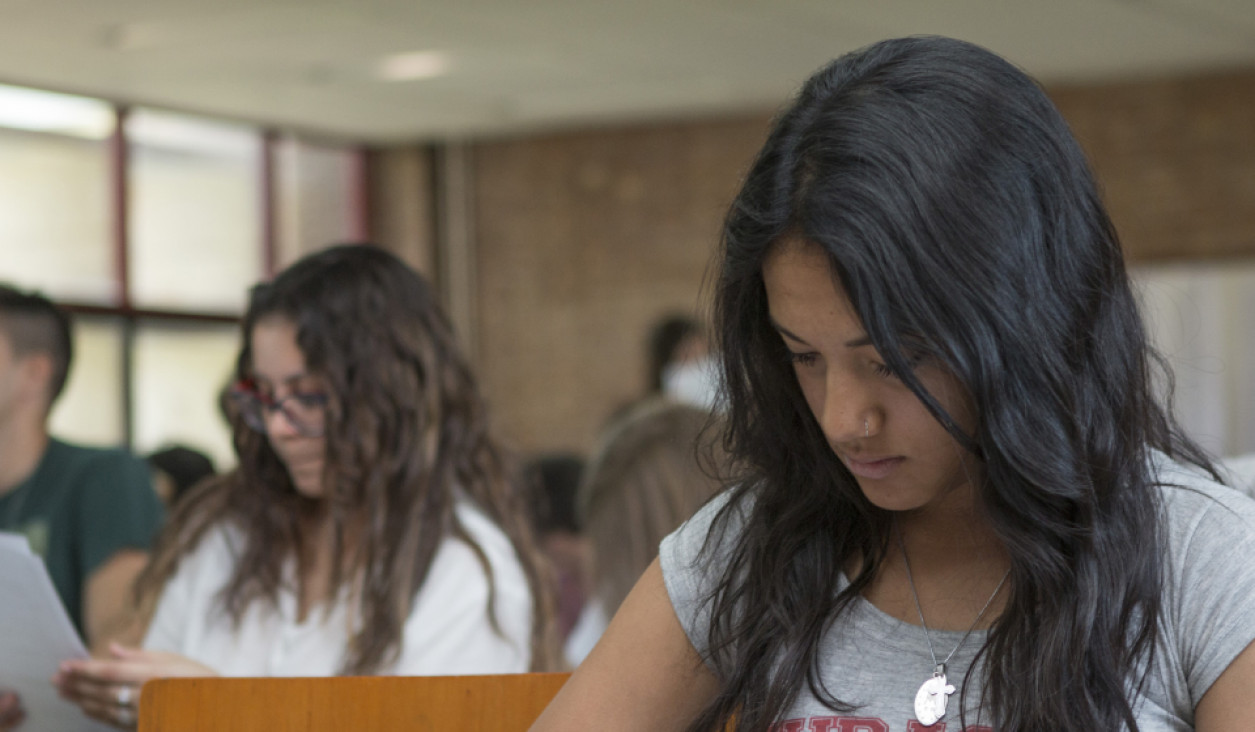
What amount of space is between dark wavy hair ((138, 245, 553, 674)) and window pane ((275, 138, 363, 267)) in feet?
19.1

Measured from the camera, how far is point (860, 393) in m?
1.06

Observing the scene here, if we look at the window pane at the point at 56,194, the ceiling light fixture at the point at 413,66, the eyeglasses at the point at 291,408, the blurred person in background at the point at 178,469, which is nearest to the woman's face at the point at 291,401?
the eyeglasses at the point at 291,408

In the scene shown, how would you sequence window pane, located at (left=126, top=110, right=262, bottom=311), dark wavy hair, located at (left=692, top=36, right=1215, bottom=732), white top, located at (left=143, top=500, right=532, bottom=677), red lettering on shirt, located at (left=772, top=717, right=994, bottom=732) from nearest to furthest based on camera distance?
dark wavy hair, located at (left=692, top=36, right=1215, bottom=732) < red lettering on shirt, located at (left=772, top=717, right=994, bottom=732) < white top, located at (left=143, top=500, right=532, bottom=677) < window pane, located at (left=126, top=110, right=262, bottom=311)

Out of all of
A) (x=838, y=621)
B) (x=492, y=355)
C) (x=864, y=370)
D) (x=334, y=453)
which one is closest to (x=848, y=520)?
(x=838, y=621)

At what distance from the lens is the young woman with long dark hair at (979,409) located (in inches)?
40.1

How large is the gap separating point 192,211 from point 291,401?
19.2ft

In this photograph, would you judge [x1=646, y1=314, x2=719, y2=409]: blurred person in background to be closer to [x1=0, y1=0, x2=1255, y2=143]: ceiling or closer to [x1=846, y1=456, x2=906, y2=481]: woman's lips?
[x1=0, y1=0, x2=1255, y2=143]: ceiling

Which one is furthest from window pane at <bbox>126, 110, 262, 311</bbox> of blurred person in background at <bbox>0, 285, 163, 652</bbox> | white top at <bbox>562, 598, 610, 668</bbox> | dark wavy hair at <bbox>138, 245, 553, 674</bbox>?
dark wavy hair at <bbox>138, 245, 553, 674</bbox>

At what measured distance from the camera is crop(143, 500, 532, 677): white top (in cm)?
194

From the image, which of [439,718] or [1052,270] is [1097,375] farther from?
[439,718]

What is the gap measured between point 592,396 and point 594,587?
570 centimetres

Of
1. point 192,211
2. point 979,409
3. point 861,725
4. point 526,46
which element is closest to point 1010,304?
point 979,409

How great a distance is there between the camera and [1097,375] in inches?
42.4

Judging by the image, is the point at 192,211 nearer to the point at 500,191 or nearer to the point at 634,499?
the point at 500,191
